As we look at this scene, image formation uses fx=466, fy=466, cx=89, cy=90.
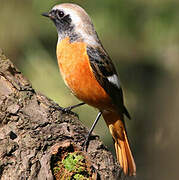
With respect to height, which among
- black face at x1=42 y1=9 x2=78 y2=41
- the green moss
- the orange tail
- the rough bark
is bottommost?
the orange tail

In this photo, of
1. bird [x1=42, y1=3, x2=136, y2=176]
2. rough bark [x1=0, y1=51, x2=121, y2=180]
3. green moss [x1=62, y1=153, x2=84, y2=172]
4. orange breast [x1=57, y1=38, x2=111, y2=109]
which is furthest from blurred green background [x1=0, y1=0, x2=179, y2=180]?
green moss [x1=62, y1=153, x2=84, y2=172]

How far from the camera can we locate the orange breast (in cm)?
543

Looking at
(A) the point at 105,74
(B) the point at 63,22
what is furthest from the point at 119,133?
(B) the point at 63,22

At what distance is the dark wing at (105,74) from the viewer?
18.3 ft

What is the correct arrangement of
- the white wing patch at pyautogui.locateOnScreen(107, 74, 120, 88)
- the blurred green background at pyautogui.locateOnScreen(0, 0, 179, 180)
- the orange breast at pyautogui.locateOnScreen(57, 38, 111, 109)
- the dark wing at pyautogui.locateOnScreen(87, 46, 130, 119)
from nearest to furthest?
the orange breast at pyautogui.locateOnScreen(57, 38, 111, 109) < the dark wing at pyautogui.locateOnScreen(87, 46, 130, 119) < the white wing patch at pyautogui.locateOnScreen(107, 74, 120, 88) < the blurred green background at pyautogui.locateOnScreen(0, 0, 179, 180)

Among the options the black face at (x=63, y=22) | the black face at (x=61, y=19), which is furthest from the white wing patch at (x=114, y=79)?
the black face at (x=61, y=19)

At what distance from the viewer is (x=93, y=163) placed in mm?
4539

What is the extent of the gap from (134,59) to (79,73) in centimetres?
343

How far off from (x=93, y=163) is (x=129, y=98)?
163 inches

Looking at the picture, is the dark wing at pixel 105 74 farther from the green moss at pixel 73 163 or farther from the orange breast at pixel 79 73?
the green moss at pixel 73 163

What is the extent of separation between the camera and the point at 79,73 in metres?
5.44

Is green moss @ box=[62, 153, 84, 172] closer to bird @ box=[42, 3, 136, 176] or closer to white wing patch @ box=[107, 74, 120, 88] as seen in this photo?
bird @ box=[42, 3, 136, 176]

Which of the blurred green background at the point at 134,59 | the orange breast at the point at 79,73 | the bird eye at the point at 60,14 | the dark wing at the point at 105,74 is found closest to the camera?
the orange breast at the point at 79,73

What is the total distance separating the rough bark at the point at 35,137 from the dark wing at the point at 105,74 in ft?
3.05
